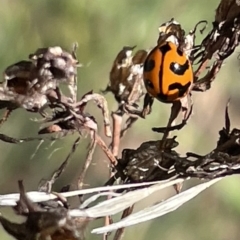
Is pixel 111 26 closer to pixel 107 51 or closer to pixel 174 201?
pixel 107 51

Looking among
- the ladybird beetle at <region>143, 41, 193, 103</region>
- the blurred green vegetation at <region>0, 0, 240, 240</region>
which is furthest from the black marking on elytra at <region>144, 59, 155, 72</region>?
the blurred green vegetation at <region>0, 0, 240, 240</region>

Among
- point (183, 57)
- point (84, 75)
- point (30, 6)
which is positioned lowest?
point (183, 57)

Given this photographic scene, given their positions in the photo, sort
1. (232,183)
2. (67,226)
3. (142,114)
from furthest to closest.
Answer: (232,183)
(142,114)
(67,226)

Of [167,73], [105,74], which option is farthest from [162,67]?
[105,74]

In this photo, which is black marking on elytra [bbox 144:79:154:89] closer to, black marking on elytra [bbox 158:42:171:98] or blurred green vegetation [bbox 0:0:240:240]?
black marking on elytra [bbox 158:42:171:98]

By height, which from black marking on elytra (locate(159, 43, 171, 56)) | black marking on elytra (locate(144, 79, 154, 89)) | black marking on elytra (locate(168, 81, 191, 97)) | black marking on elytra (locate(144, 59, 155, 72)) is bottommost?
black marking on elytra (locate(168, 81, 191, 97))

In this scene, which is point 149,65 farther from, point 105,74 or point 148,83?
point 105,74

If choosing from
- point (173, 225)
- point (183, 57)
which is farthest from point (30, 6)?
point (183, 57)
